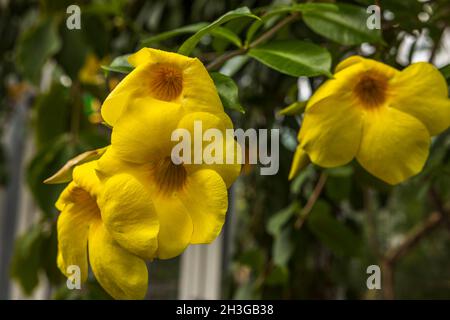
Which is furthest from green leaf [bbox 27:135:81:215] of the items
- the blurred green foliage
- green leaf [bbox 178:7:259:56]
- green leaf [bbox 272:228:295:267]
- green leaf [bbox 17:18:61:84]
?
green leaf [bbox 178:7:259:56]

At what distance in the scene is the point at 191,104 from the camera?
293 mm

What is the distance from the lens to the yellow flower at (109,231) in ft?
0.90

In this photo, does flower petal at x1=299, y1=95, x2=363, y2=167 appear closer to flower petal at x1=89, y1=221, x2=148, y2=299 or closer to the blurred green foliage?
the blurred green foliage

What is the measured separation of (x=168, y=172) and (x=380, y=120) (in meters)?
0.14

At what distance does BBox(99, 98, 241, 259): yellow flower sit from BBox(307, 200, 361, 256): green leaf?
18.1 inches

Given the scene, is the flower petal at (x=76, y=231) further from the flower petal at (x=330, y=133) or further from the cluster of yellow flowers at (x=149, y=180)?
the flower petal at (x=330, y=133)

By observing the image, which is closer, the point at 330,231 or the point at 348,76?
the point at 348,76

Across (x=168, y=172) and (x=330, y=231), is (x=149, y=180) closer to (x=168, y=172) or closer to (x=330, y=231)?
(x=168, y=172)

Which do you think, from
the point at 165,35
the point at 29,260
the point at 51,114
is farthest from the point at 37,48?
the point at 165,35

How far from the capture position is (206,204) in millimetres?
285
